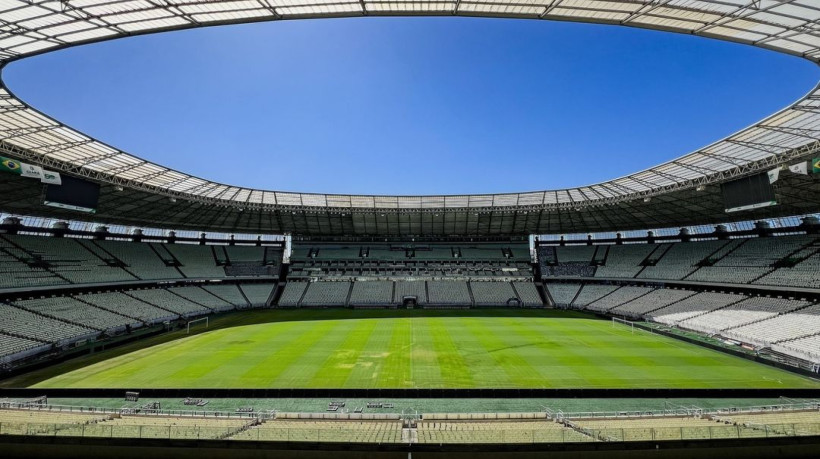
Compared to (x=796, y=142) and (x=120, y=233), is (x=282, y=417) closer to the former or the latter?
(x=796, y=142)

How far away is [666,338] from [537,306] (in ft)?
67.7

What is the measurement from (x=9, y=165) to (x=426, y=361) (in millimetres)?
28098

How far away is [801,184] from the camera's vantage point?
29.7 metres

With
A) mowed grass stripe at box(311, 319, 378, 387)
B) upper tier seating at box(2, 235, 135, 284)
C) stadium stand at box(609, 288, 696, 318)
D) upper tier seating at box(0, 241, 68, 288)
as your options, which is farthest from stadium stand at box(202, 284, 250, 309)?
stadium stand at box(609, 288, 696, 318)

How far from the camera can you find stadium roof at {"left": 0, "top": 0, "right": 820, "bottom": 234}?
1416 centimetres

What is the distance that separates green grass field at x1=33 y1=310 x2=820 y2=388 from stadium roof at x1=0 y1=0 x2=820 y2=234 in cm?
1488

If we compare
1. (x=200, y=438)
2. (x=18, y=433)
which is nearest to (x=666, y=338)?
(x=200, y=438)

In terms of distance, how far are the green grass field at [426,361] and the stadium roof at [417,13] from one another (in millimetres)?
14879

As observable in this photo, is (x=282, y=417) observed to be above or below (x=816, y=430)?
below

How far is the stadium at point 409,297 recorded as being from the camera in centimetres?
1238

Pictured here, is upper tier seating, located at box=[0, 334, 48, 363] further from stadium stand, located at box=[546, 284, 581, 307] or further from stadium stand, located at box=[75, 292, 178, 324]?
stadium stand, located at box=[546, 284, 581, 307]

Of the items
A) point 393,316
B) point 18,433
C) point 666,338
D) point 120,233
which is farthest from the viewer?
point 120,233

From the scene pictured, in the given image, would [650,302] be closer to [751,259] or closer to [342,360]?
[751,259]

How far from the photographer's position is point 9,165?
69.3 feet
